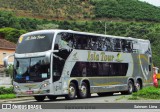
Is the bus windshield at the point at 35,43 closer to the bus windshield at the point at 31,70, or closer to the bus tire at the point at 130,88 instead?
the bus windshield at the point at 31,70

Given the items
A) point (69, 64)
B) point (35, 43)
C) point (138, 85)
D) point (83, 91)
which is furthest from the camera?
point (138, 85)

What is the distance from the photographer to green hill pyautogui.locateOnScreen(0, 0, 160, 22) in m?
106

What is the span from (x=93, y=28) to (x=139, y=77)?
179ft

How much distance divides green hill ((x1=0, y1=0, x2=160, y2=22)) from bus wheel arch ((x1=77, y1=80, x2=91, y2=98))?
73.2 m

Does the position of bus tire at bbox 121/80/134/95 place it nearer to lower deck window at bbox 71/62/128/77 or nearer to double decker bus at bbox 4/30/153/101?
double decker bus at bbox 4/30/153/101

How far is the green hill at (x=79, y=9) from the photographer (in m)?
106

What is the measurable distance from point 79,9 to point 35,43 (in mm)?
86365

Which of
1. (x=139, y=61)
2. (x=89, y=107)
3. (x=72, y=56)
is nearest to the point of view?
(x=89, y=107)

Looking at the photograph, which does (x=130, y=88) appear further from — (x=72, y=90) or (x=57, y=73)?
(x=57, y=73)

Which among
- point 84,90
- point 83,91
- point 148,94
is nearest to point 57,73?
point 83,91

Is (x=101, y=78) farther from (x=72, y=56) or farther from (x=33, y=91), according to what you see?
(x=33, y=91)

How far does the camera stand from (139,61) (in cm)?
3647

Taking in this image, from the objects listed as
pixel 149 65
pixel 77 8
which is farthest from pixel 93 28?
pixel 149 65

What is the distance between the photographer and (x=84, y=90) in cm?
2941
